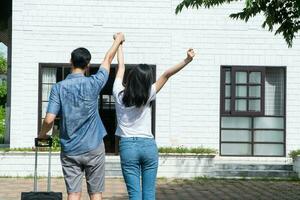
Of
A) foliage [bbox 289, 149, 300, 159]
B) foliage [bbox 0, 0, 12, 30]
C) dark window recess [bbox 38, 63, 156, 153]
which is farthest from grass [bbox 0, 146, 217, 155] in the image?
foliage [bbox 0, 0, 12, 30]

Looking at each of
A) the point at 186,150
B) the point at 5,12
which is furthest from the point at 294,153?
the point at 5,12

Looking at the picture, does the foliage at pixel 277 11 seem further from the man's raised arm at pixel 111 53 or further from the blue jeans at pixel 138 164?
the blue jeans at pixel 138 164

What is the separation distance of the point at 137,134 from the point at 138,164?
0.27 m

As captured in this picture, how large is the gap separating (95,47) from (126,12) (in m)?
1.09

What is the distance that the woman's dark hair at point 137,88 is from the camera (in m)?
6.12

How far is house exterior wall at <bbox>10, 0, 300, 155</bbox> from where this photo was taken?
15281mm

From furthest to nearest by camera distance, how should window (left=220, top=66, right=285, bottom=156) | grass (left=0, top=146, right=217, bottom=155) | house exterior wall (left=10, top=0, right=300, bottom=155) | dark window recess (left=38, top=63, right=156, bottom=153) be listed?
window (left=220, top=66, right=285, bottom=156), dark window recess (left=38, top=63, right=156, bottom=153), house exterior wall (left=10, top=0, right=300, bottom=155), grass (left=0, top=146, right=217, bottom=155)

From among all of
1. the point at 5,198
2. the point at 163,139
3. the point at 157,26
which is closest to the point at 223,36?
the point at 157,26

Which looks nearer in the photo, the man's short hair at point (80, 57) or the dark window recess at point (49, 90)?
the man's short hair at point (80, 57)

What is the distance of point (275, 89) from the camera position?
16.1 metres

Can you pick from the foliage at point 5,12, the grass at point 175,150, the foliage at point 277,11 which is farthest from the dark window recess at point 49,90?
the foliage at point 277,11

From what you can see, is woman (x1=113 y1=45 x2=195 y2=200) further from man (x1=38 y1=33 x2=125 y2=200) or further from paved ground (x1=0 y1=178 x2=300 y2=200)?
paved ground (x1=0 y1=178 x2=300 y2=200)

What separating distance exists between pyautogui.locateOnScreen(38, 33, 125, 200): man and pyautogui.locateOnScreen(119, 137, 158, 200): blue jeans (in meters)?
0.27

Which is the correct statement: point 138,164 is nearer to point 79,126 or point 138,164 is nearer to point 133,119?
point 133,119
